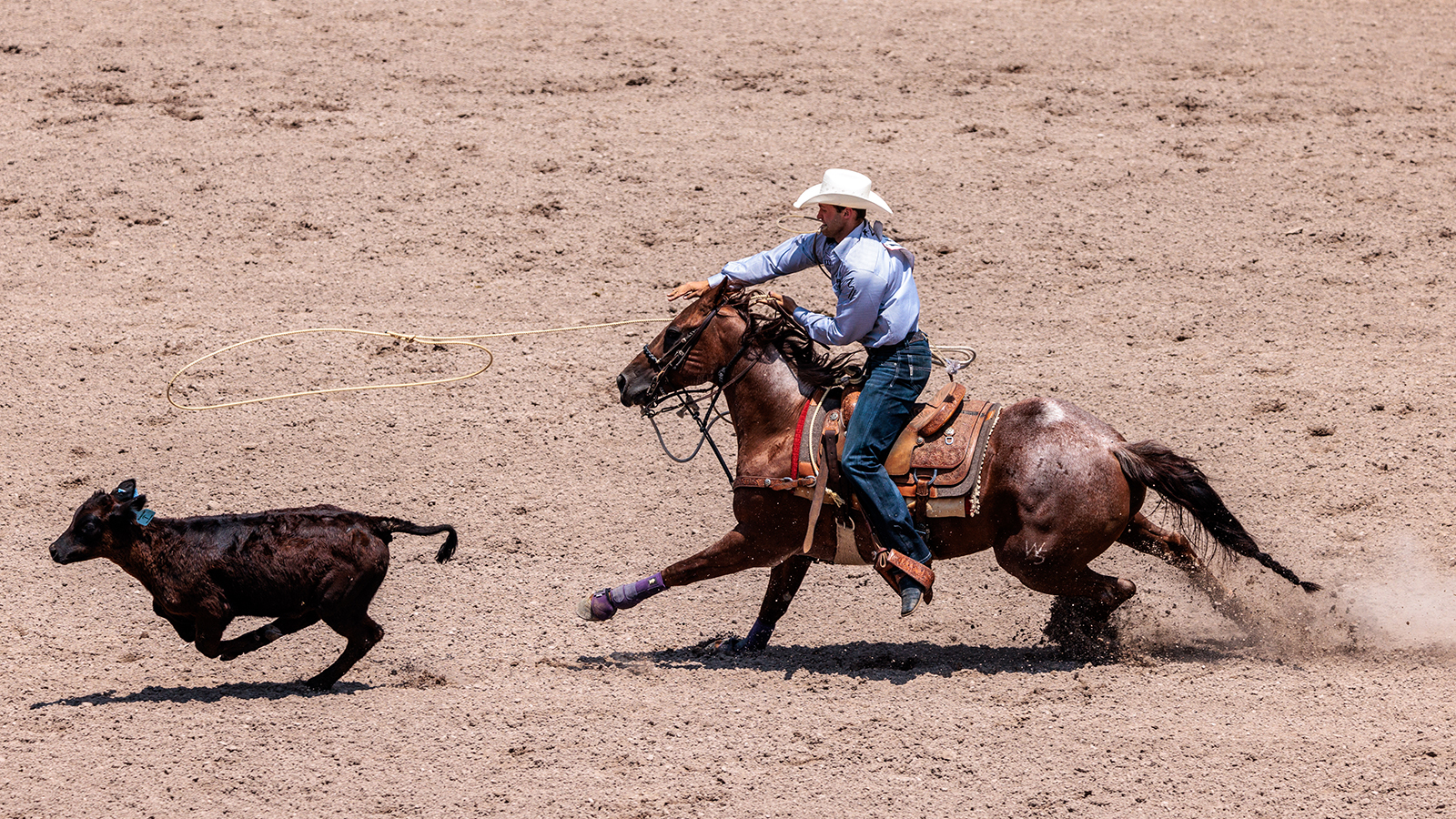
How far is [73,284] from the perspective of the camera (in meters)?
11.1

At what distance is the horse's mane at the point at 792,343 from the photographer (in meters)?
7.18

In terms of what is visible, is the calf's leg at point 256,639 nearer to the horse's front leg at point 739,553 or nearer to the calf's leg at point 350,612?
the calf's leg at point 350,612

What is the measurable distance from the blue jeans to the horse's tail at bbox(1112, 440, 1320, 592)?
1.05 m

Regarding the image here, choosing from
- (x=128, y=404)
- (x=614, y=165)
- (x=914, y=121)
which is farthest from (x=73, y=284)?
(x=914, y=121)

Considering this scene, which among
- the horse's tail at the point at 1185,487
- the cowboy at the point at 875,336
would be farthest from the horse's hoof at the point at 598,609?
the horse's tail at the point at 1185,487

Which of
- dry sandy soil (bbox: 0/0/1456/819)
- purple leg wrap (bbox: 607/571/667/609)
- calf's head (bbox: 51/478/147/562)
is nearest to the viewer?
dry sandy soil (bbox: 0/0/1456/819)

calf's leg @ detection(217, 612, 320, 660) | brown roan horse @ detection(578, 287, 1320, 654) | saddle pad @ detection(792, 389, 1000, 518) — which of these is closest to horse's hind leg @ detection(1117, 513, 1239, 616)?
brown roan horse @ detection(578, 287, 1320, 654)

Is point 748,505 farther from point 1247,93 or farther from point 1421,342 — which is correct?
point 1247,93

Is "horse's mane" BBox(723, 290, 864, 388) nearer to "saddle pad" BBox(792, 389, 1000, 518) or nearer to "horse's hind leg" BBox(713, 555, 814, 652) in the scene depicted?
"saddle pad" BBox(792, 389, 1000, 518)

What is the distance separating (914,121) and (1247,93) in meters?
3.33

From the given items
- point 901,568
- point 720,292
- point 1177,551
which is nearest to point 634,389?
point 720,292

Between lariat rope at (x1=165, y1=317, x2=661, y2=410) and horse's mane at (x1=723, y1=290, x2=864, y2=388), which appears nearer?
horse's mane at (x1=723, y1=290, x2=864, y2=388)

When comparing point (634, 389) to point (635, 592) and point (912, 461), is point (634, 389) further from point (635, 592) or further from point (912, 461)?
point (912, 461)

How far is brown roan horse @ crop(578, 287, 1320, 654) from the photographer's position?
22.2ft
